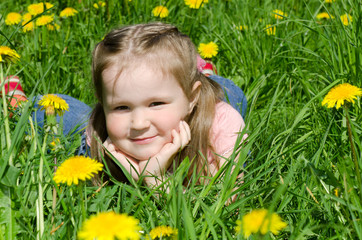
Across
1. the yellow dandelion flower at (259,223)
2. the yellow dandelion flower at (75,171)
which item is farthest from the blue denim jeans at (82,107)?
the yellow dandelion flower at (259,223)

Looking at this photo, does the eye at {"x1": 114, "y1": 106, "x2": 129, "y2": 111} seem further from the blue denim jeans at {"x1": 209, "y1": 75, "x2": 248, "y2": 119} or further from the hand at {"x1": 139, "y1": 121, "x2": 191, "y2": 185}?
the blue denim jeans at {"x1": 209, "y1": 75, "x2": 248, "y2": 119}

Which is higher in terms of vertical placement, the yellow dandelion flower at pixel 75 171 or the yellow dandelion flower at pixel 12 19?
the yellow dandelion flower at pixel 75 171

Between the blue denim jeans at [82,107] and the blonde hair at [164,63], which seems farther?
the blue denim jeans at [82,107]

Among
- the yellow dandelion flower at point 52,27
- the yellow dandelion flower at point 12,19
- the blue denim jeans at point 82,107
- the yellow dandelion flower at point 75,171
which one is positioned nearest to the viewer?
the yellow dandelion flower at point 75,171

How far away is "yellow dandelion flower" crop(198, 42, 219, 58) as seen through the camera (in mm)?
2584

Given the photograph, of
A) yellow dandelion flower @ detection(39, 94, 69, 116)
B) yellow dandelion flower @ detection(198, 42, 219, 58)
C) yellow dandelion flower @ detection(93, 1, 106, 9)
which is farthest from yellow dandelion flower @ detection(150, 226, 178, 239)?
yellow dandelion flower @ detection(93, 1, 106, 9)

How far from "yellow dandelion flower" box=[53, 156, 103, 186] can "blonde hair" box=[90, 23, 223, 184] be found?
0.55 m

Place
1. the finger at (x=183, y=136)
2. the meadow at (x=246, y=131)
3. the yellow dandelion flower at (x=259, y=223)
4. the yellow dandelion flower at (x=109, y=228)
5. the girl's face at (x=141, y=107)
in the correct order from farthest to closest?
1. the finger at (x=183, y=136)
2. the girl's face at (x=141, y=107)
3. the meadow at (x=246, y=131)
4. the yellow dandelion flower at (x=259, y=223)
5. the yellow dandelion flower at (x=109, y=228)

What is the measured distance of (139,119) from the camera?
171cm

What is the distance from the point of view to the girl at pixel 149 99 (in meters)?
1.71

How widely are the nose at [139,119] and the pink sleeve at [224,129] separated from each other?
39cm

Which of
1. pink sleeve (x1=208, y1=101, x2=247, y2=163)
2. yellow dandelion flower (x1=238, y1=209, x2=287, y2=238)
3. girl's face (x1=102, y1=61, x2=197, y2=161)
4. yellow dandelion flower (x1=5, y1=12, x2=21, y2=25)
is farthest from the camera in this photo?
yellow dandelion flower (x1=5, y1=12, x2=21, y2=25)

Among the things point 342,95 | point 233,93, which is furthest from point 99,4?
point 342,95

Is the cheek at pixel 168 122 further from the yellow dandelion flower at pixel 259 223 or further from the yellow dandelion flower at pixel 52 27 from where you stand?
the yellow dandelion flower at pixel 52 27
